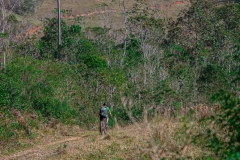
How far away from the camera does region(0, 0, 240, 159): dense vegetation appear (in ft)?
76.4

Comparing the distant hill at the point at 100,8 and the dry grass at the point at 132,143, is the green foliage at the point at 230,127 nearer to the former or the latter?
the dry grass at the point at 132,143

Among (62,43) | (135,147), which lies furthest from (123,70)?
(135,147)

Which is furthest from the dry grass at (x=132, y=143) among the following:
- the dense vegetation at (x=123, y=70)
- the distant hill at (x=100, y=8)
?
the distant hill at (x=100, y=8)

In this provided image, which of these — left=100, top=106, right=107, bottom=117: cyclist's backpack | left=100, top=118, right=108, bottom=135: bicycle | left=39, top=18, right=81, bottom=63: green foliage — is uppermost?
left=39, top=18, right=81, bottom=63: green foliage

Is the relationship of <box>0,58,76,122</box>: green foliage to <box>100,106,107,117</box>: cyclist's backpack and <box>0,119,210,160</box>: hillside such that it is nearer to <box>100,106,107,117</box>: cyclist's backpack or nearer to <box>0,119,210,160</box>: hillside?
<box>0,119,210,160</box>: hillside

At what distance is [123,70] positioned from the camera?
3484 centimetres

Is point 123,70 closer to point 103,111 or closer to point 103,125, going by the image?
point 103,125

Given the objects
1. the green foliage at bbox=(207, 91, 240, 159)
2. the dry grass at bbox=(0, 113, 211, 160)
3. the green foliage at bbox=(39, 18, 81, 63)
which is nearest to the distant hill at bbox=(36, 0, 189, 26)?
the green foliage at bbox=(39, 18, 81, 63)

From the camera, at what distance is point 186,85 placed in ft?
104

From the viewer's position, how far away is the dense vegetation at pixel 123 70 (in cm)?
2330

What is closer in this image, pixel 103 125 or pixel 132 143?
pixel 132 143


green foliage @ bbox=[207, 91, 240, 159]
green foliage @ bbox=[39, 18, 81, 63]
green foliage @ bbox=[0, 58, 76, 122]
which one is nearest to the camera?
green foliage @ bbox=[207, 91, 240, 159]

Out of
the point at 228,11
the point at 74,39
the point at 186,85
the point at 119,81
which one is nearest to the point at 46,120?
the point at 119,81

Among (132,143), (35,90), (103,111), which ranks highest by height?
(132,143)
